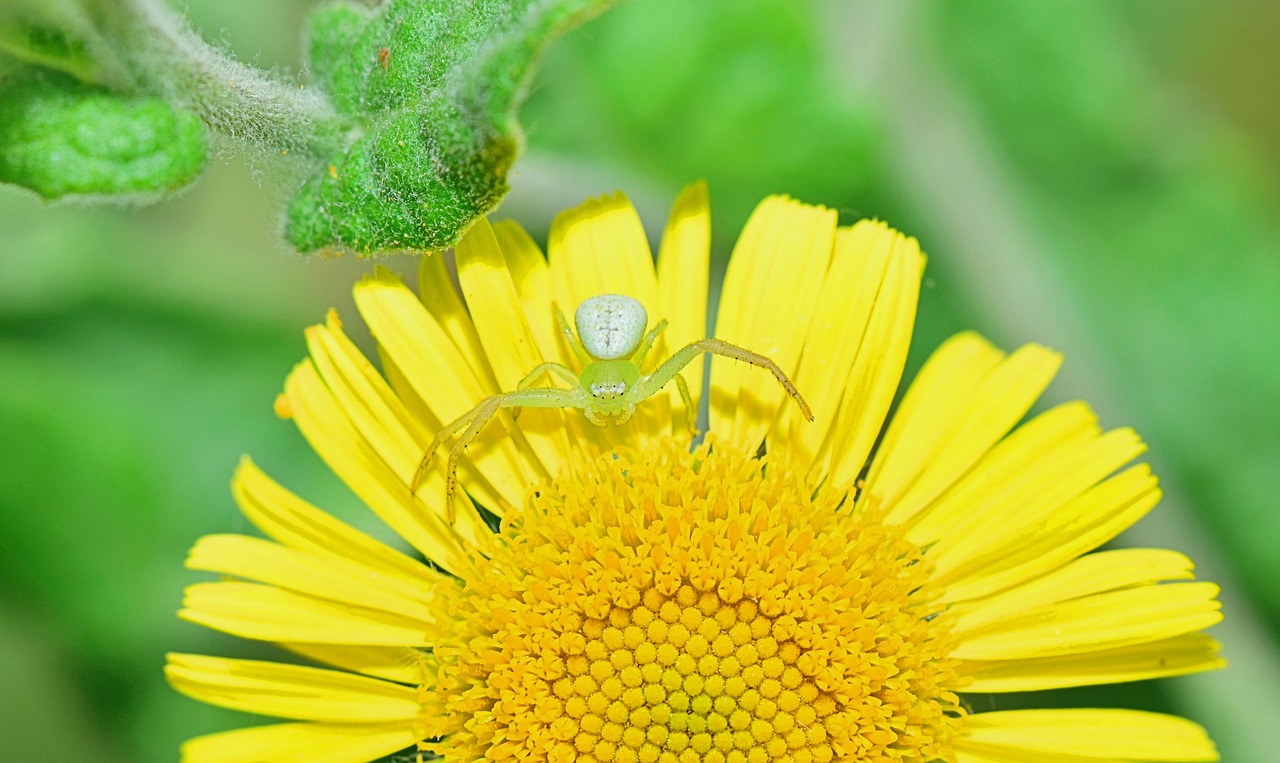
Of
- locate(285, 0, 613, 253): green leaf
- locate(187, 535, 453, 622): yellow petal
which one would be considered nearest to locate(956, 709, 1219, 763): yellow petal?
locate(187, 535, 453, 622): yellow petal

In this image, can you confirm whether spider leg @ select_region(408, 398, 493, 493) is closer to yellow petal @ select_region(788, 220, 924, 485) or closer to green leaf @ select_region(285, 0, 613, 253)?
green leaf @ select_region(285, 0, 613, 253)

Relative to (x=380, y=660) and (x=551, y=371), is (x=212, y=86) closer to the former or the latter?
(x=551, y=371)

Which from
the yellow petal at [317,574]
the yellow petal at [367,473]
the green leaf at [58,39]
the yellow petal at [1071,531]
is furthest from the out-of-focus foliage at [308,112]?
the yellow petal at [1071,531]

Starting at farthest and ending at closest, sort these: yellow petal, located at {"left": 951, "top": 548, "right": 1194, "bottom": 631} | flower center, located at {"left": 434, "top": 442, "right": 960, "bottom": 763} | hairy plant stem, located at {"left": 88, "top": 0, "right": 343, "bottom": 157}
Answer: yellow petal, located at {"left": 951, "top": 548, "right": 1194, "bottom": 631} < flower center, located at {"left": 434, "top": 442, "right": 960, "bottom": 763} < hairy plant stem, located at {"left": 88, "top": 0, "right": 343, "bottom": 157}

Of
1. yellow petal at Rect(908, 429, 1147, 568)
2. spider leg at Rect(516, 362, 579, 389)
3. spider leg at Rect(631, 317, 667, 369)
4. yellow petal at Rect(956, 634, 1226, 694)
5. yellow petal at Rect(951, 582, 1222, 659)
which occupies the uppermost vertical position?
spider leg at Rect(631, 317, 667, 369)

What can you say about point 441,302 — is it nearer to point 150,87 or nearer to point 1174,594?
point 150,87

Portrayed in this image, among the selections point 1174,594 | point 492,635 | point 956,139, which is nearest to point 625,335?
point 492,635

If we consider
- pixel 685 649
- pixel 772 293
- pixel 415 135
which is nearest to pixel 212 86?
pixel 415 135
